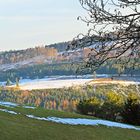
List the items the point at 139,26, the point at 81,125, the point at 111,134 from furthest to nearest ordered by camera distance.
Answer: the point at 81,125, the point at 111,134, the point at 139,26

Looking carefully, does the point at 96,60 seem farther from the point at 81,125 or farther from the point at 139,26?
the point at 81,125

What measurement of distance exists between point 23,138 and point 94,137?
9.12 meters

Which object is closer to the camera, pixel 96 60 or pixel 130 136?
pixel 96 60

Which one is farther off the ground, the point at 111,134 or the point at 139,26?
the point at 139,26

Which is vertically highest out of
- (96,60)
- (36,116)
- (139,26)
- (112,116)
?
(139,26)

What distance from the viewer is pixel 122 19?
36.0 ft

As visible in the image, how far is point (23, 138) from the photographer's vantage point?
30.4m

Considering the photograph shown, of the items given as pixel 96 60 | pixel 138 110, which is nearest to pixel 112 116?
pixel 138 110

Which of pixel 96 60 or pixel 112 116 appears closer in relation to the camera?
pixel 96 60

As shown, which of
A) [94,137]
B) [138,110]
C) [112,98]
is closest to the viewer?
[94,137]

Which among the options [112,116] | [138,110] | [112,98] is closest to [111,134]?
[138,110]

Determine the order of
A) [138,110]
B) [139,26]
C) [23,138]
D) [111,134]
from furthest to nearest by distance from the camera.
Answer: [138,110]
[111,134]
[23,138]
[139,26]

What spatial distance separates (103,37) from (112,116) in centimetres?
8178

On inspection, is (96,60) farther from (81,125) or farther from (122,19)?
(81,125)
